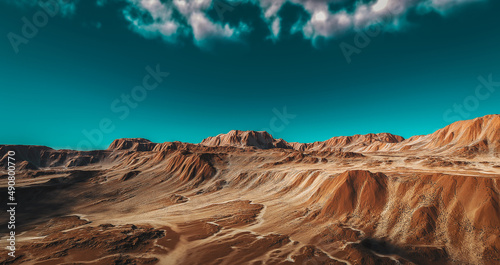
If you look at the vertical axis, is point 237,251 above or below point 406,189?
below

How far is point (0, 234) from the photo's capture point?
40406mm

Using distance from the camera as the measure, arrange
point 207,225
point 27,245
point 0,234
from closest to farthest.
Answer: point 27,245 < point 207,225 < point 0,234

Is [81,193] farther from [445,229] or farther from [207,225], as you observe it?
[445,229]

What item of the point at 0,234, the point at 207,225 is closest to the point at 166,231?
the point at 207,225

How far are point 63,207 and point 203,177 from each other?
141 feet

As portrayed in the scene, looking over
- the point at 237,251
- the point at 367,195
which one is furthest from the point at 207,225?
the point at 367,195

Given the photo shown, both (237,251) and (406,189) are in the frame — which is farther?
(406,189)

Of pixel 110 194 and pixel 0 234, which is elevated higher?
pixel 110 194

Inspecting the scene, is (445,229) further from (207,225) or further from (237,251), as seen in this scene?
(207,225)

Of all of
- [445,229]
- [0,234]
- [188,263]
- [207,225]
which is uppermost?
[445,229]

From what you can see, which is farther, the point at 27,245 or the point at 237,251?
the point at 27,245

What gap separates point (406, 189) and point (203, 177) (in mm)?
65977

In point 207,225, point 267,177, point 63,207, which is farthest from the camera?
point 267,177

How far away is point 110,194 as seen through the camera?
69.9 m
